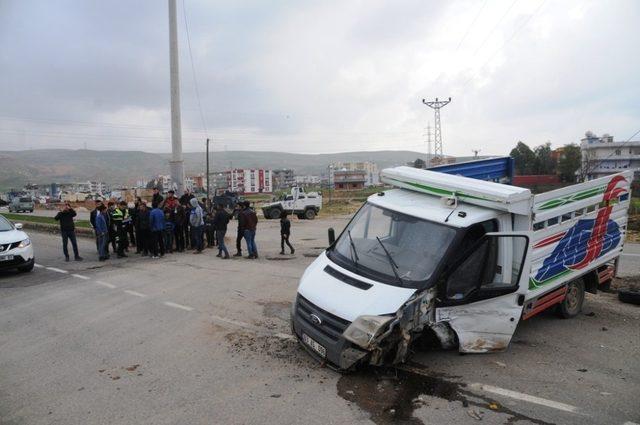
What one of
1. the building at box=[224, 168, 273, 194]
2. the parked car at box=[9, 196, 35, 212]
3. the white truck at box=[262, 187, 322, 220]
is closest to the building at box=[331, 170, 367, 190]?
the building at box=[224, 168, 273, 194]

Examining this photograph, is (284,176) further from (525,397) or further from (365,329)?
(525,397)

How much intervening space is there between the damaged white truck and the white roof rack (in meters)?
0.01

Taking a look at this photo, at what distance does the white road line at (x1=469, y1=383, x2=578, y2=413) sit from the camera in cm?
412

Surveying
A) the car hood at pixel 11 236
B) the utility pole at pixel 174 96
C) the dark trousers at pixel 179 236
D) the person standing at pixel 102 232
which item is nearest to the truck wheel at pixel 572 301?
the dark trousers at pixel 179 236

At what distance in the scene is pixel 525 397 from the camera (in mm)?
4328

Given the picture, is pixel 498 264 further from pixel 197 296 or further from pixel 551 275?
pixel 197 296

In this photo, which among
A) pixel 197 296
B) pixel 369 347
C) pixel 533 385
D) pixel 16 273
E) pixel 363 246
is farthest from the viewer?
pixel 16 273

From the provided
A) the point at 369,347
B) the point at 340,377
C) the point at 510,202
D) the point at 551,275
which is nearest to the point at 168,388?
the point at 340,377

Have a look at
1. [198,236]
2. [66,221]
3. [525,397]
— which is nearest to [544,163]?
[198,236]

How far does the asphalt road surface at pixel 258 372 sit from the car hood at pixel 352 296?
728 mm

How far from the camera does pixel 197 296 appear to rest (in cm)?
846

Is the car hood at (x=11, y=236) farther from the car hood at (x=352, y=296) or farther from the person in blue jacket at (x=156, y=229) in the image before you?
the car hood at (x=352, y=296)

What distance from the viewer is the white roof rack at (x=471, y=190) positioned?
5152 mm

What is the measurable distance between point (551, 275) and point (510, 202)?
1562 mm
